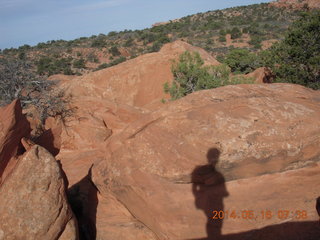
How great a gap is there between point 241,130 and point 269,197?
4.08ft

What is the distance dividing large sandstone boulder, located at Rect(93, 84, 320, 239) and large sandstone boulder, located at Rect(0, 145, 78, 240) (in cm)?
113

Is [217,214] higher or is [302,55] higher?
[302,55]

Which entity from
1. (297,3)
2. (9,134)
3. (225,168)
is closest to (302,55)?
(225,168)

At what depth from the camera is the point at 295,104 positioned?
484cm

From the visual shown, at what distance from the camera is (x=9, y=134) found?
4.75m

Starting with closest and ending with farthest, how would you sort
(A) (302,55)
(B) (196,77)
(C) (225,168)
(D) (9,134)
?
(C) (225,168), (D) (9,134), (B) (196,77), (A) (302,55)

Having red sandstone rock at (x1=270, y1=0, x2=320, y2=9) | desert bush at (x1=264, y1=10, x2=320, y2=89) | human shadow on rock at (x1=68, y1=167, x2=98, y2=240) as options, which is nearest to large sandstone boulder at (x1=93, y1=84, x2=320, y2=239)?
human shadow on rock at (x1=68, y1=167, x2=98, y2=240)

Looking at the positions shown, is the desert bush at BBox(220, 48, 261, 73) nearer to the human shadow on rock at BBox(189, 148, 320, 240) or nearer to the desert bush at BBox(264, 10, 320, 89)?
the desert bush at BBox(264, 10, 320, 89)

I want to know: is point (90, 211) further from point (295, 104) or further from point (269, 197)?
point (295, 104)

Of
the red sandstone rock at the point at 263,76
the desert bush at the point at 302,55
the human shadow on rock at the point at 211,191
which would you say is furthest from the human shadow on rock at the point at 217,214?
the red sandstone rock at the point at 263,76

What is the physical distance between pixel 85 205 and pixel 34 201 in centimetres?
166

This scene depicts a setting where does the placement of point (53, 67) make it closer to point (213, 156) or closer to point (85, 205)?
point (85, 205)

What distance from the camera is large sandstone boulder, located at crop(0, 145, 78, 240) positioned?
3988 mm

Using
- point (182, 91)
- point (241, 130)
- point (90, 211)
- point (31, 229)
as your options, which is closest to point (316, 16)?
point (182, 91)
